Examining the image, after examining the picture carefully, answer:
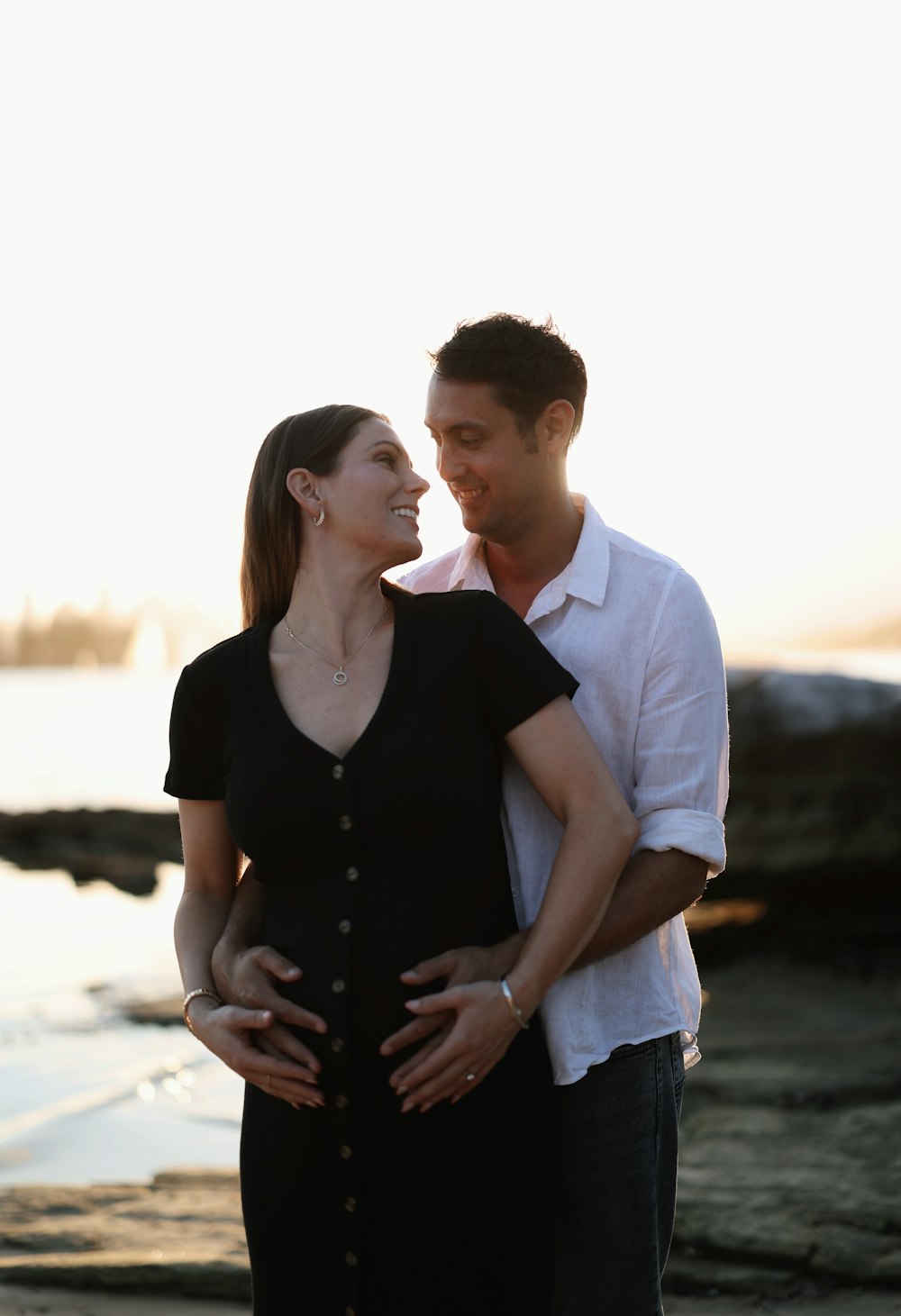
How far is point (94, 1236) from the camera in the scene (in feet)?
14.1

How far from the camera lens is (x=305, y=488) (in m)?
2.33

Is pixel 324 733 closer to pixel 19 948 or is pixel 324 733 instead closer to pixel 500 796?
pixel 500 796

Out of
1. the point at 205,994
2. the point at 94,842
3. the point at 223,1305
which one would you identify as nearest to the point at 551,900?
the point at 205,994

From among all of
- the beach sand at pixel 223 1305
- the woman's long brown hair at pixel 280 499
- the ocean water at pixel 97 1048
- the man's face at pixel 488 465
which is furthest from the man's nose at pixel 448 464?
the ocean water at pixel 97 1048

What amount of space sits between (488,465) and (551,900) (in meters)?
0.97

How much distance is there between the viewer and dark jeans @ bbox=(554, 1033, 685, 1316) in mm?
2344

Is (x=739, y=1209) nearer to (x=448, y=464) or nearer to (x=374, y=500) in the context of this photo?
(x=448, y=464)

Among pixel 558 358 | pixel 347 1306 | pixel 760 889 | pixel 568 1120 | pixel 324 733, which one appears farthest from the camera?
pixel 760 889

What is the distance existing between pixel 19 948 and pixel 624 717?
31.6ft

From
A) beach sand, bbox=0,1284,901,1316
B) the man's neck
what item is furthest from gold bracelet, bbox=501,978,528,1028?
beach sand, bbox=0,1284,901,1316

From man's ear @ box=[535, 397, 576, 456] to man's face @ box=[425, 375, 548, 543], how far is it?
0.06 m

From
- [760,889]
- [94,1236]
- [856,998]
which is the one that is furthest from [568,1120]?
[760,889]

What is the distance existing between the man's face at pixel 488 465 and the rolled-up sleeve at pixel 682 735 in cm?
39

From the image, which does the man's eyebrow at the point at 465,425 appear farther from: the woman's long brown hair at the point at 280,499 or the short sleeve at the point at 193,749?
the short sleeve at the point at 193,749
